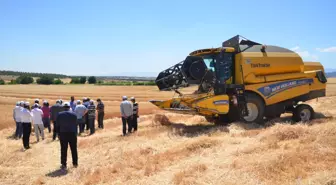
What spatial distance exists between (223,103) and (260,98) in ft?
6.06

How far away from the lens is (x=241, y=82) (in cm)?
1327

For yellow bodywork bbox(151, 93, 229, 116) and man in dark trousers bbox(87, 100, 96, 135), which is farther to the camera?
man in dark trousers bbox(87, 100, 96, 135)

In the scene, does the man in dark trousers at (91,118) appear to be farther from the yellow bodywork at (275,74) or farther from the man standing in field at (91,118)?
the yellow bodywork at (275,74)

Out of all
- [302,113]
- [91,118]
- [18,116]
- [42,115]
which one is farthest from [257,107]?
[18,116]

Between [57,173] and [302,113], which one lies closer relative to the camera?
[57,173]

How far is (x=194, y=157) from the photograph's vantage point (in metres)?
8.48

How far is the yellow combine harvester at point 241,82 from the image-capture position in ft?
43.4

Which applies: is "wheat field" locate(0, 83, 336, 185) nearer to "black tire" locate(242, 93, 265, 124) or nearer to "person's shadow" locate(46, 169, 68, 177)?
"person's shadow" locate(46, 169, 68, 177)

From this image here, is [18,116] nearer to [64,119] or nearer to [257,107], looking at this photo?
[64,119]

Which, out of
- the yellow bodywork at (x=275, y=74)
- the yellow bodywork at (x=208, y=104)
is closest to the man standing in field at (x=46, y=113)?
the yellow bodywork at (x=208, y=104)

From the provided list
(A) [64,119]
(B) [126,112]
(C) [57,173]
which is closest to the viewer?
(C) [57,173]

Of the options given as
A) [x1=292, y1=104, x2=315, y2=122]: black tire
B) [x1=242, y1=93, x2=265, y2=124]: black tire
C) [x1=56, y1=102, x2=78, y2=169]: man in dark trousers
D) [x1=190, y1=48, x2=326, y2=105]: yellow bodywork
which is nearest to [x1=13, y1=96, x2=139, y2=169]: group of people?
[x1=56, y1=102, x2=78, y2=169]: man in dark trousers

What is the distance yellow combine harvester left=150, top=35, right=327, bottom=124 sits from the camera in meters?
13.2

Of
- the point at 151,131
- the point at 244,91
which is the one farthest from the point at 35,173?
the point at 244,91
